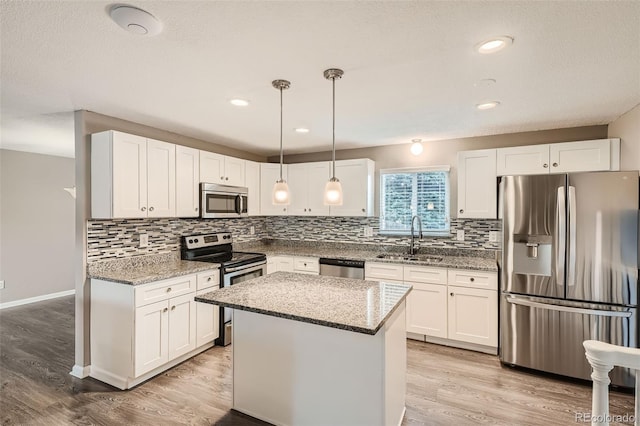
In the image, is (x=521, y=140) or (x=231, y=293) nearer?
(x=231, y=293)

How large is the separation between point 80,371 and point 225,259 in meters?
1.56

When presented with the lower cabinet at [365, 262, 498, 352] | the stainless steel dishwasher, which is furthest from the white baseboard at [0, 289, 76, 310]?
the lower cabinet at [365, 262, 498, 352]

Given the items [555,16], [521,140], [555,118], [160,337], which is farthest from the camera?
[521,140]

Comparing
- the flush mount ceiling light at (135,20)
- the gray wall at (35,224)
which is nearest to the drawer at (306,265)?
the flush mount ceiling light at (135,20)

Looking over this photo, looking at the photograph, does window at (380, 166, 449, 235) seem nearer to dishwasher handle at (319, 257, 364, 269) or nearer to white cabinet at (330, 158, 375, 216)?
white cabinet at (330, 158, 375, 216)

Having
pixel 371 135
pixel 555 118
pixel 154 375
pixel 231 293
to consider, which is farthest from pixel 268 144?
pixel 555 118

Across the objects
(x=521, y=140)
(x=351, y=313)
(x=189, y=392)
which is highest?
(x=521, y=140)

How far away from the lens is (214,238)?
13.1 feet

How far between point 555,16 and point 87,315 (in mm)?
3821

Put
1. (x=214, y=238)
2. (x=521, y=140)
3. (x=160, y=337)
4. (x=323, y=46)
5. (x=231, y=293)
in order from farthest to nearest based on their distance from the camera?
(x=214, y=238), (x=521, y=140), (x=160, y=337), (x=231, y=293), (x=323, y=46)

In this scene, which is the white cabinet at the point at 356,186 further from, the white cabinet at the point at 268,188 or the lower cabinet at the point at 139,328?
the lower cabinet at the point at 139,328

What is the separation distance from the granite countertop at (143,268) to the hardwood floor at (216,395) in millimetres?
884

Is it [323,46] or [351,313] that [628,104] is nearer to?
[323,46]

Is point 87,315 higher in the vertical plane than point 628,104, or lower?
lower
